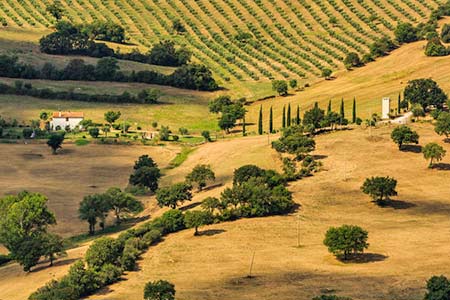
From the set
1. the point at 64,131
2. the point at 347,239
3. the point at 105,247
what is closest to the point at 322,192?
the point at 347,239

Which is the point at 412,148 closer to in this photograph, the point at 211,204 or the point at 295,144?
the point at 295,144

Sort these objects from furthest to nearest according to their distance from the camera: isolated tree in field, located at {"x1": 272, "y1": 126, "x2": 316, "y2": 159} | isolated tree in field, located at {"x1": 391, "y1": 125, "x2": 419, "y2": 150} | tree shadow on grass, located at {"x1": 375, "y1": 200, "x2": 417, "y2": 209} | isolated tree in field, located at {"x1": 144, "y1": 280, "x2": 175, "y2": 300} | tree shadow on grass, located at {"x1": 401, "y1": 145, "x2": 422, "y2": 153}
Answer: tree shadow on grass, located at {"x1": 401, "y1": 145, "x2": 422, "y2": 153} < isolated tree in field, located at {"x1": 391, "y1": 125, "x2": 419, "y2": 150} < isolated tree in field, located at {"x1": 272, "y1": 126, "x2": 316, "y2": 159} < tree shadow on grass, located at {"x1": 375, "y1": 200, "x2": 417, "y2": 209} < isolated tree in field, located at {"x1": 144, "y1": 280, "x2": 175, "y2": 300}

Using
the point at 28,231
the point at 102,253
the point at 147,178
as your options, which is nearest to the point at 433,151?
the point at 147,178

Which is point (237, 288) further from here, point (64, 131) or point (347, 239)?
point (64, 131)

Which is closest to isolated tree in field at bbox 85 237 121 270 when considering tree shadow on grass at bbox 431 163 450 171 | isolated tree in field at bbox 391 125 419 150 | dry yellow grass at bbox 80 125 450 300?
dry yellow grass at bbox 80 125 450 300

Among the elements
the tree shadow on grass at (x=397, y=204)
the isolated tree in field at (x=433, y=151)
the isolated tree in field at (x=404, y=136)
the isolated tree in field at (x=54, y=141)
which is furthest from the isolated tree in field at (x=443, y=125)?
the isolated tree in field at (x=54, y=141)

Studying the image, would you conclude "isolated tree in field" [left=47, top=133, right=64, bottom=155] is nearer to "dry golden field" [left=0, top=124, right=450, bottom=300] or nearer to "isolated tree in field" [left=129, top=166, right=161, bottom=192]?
"dry golden field" [left=0, top=124, right=450, bottom=300]

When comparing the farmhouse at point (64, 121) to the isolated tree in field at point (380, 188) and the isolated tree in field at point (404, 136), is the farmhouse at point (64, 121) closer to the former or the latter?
the isolated tree in field at point (404, 136)
